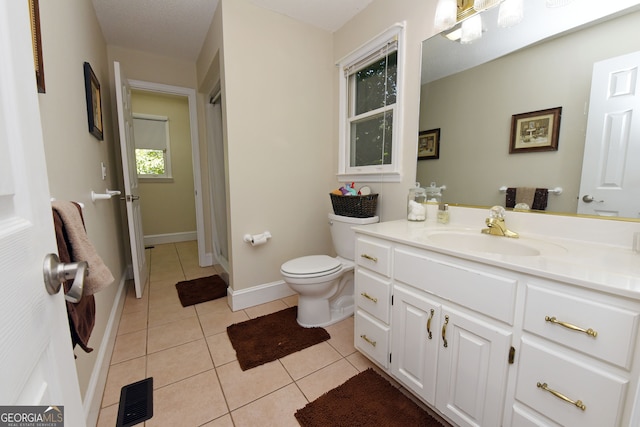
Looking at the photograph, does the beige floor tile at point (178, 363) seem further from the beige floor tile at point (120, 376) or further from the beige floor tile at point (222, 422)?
the beige floor tile at point (222, 422)

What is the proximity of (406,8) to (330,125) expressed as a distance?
1.01m

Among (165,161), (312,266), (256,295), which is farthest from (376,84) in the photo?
(165,161)

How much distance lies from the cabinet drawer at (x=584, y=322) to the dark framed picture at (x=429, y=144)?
1.01 m

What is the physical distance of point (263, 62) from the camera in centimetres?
206

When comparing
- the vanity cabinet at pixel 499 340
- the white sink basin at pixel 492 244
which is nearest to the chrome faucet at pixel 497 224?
the white sink basin at pixel 492 244

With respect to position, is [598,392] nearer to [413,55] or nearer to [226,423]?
[226,423]

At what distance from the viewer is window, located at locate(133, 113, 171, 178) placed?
13.2 feet

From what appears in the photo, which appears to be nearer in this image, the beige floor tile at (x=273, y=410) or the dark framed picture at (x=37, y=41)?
the dark framed picture at (x=37, y=41)

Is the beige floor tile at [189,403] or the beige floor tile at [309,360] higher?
the beige floor tile at [309,360]

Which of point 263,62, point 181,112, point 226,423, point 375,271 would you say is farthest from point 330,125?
point 181,112

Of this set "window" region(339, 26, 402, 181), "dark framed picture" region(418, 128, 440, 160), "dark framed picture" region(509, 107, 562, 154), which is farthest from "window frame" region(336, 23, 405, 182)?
"dark framed picture" region(509, 107, 562, 154)

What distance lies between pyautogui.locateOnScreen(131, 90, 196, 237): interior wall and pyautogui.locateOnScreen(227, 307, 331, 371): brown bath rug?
3.08 metres

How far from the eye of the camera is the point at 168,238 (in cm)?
432

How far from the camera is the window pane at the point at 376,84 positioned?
1868mm
